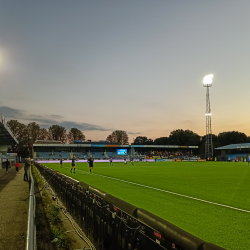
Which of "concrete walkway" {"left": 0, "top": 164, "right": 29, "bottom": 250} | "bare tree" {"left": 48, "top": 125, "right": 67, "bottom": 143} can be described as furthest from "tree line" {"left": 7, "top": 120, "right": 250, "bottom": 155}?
"concrete walkway" {"left": 0, "top": 164, "right": 29, "bottom": 250}

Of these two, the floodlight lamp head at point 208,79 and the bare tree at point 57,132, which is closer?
the floodlight lamp head at point 208,79

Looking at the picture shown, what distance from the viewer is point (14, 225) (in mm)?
6840

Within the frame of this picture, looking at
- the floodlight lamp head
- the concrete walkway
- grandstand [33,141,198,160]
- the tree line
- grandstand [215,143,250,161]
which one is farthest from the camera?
the tree line

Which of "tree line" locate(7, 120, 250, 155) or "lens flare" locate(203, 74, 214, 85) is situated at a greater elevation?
"lens flare" locate(203, 74, 214, 85)

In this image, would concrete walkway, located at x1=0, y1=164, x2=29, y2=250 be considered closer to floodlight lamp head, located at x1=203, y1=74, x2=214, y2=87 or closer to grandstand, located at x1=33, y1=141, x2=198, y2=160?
floodlight lamp head, located at x1=203, y1=74, x2=214, y2=87

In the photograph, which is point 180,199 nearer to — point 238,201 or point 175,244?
point 238,201

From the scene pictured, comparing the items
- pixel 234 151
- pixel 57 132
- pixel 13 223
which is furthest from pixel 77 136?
pixel 13 223

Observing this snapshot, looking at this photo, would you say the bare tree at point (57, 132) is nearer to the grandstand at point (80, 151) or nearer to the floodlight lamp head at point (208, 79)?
the grandstand at point (80, 151)

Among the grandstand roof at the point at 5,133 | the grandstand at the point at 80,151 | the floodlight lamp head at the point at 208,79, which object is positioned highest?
the floodlight lamp head at the point at 208,79

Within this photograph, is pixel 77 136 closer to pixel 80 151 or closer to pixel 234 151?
pixel 80 151

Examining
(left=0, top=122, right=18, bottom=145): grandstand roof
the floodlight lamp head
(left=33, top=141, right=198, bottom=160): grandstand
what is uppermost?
the floodlight lamp head

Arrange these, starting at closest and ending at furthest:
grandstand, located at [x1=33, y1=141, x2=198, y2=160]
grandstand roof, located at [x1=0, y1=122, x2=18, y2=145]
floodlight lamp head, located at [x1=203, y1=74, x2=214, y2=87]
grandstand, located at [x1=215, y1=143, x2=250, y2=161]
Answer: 1. grandstand roof, located at [x1=0, y1=122, x2=18, y2=145]
2. floodlight lamp head, located at [x1=203, y1=74, x2=214, y2=87]
3. grandstand, located at [x1=215, y1=143, x2=250, y2=161]
4. grandstand, located at [x1=33, y1=141, x2=198, y2=160]

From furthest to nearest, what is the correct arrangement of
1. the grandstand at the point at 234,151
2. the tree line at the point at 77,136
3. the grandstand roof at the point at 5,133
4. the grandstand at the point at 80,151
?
the tree line at the point at 77,136 < the grandstand at the point at 80,151 < the grandstand at the point at 234,151 < the grandstand roof at the point at 5,133

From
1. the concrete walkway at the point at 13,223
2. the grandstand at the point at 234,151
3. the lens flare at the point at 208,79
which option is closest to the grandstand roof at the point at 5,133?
the concrete walkway at the point at 13,223
